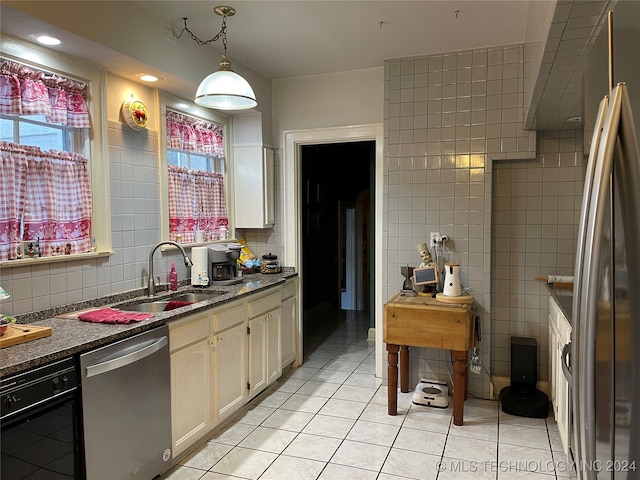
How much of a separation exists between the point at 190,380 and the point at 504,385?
2431 mm

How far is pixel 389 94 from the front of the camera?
369 cm

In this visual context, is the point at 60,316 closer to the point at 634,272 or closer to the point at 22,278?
the point at 22,278

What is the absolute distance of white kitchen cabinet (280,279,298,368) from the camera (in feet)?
12.9

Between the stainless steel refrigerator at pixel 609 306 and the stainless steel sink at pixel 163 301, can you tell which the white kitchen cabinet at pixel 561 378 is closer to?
the stainless steel refrigerator at pixel 609 306

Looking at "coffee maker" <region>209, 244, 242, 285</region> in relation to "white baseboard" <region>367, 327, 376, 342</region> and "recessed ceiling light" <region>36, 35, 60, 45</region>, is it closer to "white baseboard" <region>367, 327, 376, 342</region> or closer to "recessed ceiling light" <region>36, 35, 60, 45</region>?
"recessed ceiling light" <region>36, 35, 60, 45</region>

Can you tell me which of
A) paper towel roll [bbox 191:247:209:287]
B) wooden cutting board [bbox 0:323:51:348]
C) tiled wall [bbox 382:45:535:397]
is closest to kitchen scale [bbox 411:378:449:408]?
tiled wall [bbox 382:45:535:397]

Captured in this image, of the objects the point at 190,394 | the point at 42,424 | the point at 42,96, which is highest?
the point at 42,96

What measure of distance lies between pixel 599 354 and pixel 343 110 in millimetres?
3375

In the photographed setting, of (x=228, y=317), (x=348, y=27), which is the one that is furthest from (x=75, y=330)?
(x=348, y=27)

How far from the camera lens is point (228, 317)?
2988 millimetres

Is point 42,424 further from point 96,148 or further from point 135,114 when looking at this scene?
point 135,114

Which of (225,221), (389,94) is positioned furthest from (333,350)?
(389,94)

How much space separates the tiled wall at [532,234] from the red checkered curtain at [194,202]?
2311 millimetres

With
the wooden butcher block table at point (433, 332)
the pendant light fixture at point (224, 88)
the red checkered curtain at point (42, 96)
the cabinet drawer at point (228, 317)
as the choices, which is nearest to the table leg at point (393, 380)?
the wooden butcher block table at point (433, 332)
